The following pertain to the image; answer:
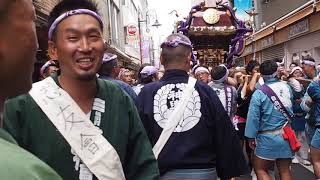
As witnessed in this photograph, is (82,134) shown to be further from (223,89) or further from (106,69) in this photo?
(223,89)

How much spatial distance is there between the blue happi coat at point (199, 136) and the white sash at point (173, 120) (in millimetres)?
28

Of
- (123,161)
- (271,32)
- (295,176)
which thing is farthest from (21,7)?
(271,32)

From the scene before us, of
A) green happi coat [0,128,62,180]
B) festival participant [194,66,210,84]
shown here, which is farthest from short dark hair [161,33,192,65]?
festival participant [194,66,210,84]

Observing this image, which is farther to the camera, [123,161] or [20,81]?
[123,161]

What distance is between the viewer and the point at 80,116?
2.29 metres

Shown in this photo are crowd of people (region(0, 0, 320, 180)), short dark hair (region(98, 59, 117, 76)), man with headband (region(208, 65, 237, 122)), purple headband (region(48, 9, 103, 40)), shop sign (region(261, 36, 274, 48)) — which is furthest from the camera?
shop sign (region(261, 36, 274, 48))

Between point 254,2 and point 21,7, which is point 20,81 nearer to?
point 21,7

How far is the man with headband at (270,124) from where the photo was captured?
19.4 ft

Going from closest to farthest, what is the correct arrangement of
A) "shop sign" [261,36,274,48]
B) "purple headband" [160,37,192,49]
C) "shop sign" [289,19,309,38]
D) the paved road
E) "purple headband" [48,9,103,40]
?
"purple headband" [48,9,103,40], "purple headband" [160,37,192,49], the paved road, "shop sign" [289,19,309,38], "shop sign" [261,36,274,48]

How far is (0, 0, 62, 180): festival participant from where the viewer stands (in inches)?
35.4

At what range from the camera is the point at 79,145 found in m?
2.20

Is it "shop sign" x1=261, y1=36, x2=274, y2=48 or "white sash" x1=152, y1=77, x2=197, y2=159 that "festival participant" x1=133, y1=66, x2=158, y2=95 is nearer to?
"white sash" x1=152, y1=77, x2=197, y2=159

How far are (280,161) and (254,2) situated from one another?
2160 cm

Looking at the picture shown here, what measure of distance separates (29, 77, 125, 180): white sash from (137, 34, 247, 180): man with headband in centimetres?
125
